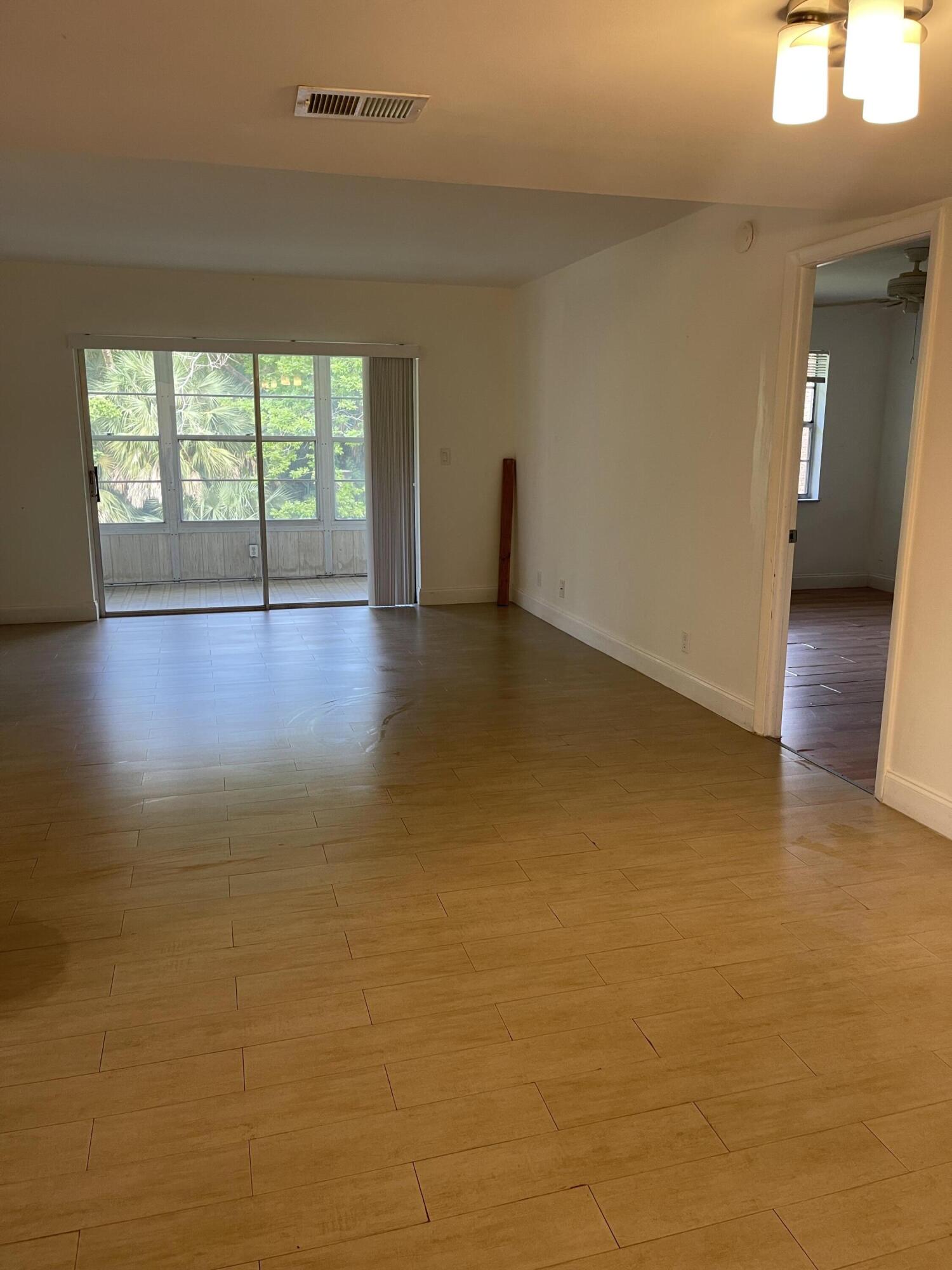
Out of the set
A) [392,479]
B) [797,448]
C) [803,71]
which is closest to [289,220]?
[392,479]

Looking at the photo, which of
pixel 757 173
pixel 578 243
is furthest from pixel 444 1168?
pixel 578 243

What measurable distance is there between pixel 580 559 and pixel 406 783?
2.93m

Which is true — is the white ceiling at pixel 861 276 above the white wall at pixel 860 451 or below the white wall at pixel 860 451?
above

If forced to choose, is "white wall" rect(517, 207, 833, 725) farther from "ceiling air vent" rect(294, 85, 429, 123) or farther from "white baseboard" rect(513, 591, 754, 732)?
"ceiling air vent" rect(294, 85, 429, 123)

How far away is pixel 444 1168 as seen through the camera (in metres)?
1.80

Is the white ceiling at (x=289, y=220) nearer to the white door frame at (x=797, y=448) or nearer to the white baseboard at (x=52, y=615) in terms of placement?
the white door frame at (x=797, y=448)

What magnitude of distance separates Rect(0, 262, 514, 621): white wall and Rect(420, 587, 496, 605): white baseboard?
1cm

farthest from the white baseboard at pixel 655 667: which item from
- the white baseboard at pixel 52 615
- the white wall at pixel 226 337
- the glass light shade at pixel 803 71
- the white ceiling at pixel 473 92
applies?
the white baseboard at pixel 52 615

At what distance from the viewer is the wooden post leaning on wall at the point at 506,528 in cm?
757

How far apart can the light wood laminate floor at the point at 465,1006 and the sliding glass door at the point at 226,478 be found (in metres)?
4.01

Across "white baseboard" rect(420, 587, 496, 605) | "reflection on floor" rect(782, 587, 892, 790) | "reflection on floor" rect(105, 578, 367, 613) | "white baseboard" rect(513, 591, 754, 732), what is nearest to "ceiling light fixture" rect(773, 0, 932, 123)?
"reflection on floor" rect(782, 587, 892, 790)

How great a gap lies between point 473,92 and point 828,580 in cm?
726

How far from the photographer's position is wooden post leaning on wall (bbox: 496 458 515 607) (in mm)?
7574

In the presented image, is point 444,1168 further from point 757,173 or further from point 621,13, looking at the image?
point 757,173
